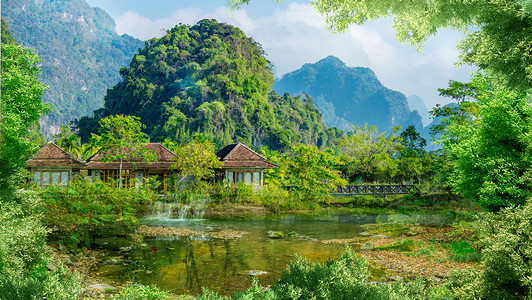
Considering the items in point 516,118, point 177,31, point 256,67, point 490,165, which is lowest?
point 490,165

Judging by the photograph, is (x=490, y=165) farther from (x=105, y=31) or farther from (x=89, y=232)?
(x=89, y=232)

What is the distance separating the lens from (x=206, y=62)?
50281 mm

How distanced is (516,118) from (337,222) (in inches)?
403

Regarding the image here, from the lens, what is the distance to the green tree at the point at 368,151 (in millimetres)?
26656

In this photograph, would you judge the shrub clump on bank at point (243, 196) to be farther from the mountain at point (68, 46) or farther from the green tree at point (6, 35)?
the green tree at point (6, 35)

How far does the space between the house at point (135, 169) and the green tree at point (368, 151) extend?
501 inches

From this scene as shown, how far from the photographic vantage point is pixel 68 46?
6.56m

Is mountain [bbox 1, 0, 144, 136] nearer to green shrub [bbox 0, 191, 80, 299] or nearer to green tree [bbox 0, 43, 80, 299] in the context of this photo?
green tree [bbox 0, 43, 80, 299]

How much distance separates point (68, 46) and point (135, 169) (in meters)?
15.3

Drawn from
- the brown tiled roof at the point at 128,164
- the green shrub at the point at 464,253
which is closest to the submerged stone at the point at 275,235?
the green shrub at the point at 464,253

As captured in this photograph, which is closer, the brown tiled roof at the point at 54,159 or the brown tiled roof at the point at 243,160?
the brown tiled roof at the point at 54,159

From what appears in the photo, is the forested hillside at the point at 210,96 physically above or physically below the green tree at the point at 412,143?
above

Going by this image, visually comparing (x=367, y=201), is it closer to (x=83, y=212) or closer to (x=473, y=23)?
(x=83, y=212)

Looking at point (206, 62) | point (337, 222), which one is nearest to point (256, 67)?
point (206, 62)
